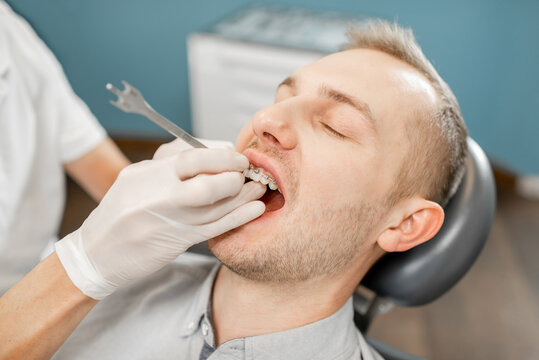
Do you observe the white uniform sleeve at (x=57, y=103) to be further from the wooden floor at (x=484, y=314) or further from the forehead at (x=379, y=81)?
the wooden floor at (x=484, y=314)

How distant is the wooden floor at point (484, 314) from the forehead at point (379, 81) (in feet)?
4.36

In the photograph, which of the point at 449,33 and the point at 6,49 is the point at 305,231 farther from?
the point at 449,33

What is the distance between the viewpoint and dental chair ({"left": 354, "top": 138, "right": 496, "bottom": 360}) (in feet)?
3.16

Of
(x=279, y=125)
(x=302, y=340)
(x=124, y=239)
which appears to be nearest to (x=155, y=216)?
(x=124, y=239)

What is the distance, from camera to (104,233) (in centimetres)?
79

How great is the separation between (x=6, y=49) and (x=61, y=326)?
73 cm

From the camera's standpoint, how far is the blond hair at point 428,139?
882 mm

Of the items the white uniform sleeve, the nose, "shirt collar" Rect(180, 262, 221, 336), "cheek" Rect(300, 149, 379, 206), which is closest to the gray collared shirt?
"shirt collar" Rect(180, 262, 221, 336)

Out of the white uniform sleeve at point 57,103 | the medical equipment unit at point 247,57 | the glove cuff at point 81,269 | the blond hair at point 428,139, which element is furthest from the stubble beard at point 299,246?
the medical equipment unit at point 247,57

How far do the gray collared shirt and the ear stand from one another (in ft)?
0.60

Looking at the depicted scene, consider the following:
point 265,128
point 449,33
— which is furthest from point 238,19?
point 265,128

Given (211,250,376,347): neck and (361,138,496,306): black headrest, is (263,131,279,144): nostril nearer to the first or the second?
(211,250,376,347): neck

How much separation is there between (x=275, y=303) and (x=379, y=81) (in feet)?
1.60

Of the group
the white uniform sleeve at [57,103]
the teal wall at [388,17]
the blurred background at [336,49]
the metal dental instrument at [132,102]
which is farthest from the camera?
the teal wall at [388,17]
